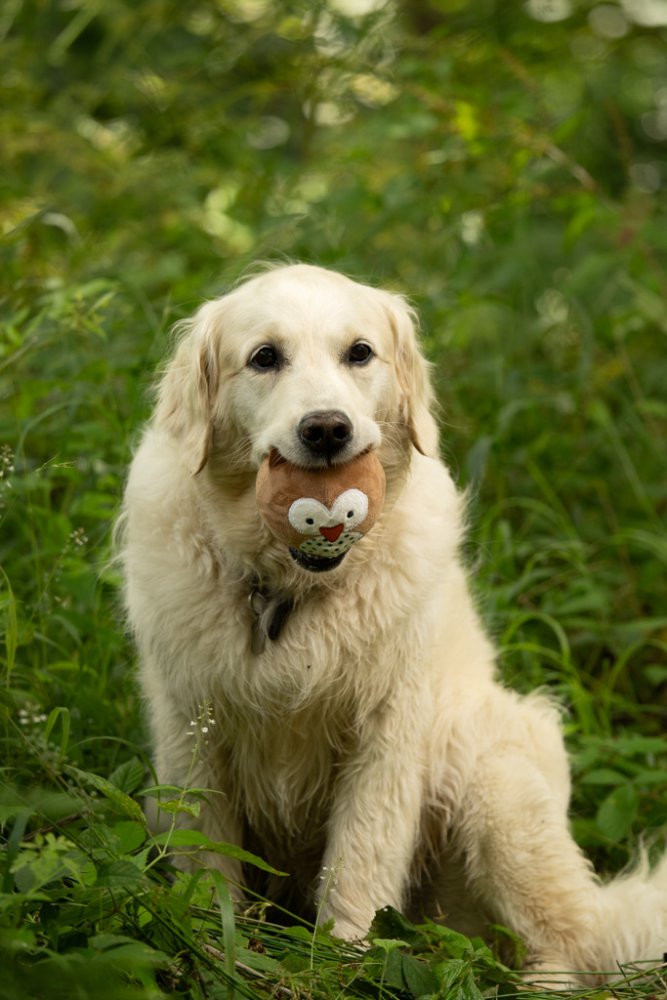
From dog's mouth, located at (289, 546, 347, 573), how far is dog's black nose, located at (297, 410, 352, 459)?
9.6 inches

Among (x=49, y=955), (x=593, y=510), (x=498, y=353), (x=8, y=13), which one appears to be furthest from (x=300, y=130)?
(x=49, y=955)

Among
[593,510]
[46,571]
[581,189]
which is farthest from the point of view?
Answer: [581,189]

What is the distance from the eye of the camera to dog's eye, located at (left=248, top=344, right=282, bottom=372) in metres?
2.86

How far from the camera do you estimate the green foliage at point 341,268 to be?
2.31 m

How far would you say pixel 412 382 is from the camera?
314 cm

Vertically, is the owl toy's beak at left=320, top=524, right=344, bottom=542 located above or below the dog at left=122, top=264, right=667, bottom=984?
above

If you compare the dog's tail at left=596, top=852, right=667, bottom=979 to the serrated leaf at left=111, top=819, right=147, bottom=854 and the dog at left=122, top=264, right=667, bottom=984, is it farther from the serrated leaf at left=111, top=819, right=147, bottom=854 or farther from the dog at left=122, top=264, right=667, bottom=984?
the serrated leaf at left=111, top=819, right=147, bottom=854

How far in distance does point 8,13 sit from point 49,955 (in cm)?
575

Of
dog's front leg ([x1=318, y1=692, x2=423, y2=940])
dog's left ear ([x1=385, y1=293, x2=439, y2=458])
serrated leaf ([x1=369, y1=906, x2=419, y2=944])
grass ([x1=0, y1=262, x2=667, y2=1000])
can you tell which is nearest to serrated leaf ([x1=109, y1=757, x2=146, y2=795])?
grass ([x1=0, y1=262, x2=667, y2=1000])

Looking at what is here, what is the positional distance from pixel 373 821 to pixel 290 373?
1175mm

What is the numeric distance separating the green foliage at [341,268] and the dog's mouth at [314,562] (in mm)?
606

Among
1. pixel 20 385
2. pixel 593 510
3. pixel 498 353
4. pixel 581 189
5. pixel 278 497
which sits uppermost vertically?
pixel 278 497

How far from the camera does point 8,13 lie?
20.9 feet

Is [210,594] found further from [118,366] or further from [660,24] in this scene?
[660,24]
